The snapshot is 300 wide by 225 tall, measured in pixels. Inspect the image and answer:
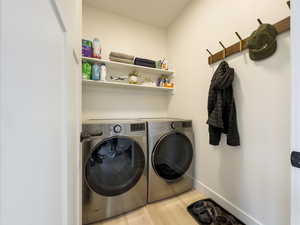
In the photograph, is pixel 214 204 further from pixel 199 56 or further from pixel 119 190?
pixel 199 56

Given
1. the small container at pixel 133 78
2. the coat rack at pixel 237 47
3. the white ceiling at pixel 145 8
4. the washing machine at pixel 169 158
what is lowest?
the washing machine at pixel 169 158

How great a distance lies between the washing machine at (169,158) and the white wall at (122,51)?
64 centimetres

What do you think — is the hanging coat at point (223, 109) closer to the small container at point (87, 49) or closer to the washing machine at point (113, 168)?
the washing machine at point (113, 168)

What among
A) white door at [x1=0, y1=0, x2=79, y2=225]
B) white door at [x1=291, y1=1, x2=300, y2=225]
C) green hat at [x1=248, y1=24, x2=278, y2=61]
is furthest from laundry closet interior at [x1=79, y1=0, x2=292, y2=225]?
white door at [x1=0, y1=0, x2=79, y2=225]

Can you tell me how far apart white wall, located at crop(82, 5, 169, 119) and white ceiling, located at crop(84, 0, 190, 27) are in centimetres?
8

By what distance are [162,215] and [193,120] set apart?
1.10m

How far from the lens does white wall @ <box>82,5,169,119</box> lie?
1812 millimetres

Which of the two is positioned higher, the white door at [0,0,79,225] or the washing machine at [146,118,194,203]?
the white door at [0,0,79,225]

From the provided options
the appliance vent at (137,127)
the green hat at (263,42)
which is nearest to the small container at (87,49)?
the appliance vent at (137,127)

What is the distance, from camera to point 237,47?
1188 mm

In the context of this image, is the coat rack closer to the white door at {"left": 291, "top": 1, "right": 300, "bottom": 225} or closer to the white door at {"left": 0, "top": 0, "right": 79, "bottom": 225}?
the white door at {"left": 291, "top": 1, "right": 300, "bottom": 225}

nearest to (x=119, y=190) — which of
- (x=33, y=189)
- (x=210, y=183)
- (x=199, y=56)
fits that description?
(x=210, y=183)

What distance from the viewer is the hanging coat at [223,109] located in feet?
3.84

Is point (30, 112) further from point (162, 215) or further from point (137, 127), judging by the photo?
point (162, 215)
